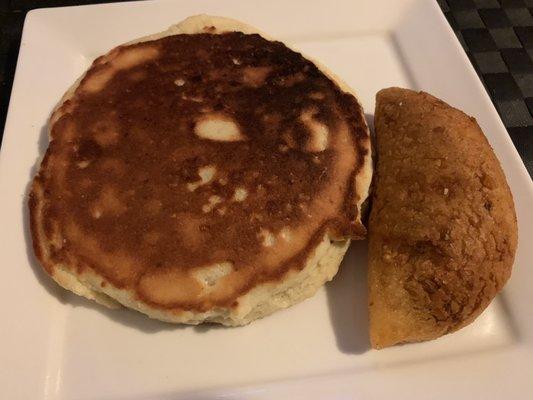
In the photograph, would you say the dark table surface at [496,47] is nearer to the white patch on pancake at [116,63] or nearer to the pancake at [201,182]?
the white patch on pancake at [116,63]

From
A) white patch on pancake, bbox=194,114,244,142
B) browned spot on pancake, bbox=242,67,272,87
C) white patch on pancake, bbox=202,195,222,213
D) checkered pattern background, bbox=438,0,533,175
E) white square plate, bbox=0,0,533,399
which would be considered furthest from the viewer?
checkered pattern background, bbox=438,0,533,175

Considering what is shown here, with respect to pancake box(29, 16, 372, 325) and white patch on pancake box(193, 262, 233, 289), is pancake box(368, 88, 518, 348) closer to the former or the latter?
pancake box(29, 16, 372, 325)

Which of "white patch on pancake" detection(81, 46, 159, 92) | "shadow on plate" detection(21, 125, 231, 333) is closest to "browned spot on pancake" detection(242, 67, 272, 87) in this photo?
"white patch on pancake" detection(81, 46, 159, 92)

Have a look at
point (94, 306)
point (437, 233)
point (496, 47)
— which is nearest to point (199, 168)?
point (94, 306)

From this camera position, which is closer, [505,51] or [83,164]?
[83,164]

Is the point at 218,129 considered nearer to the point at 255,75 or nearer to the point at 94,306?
the point at 255,75

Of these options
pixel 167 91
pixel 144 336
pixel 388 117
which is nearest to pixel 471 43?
pixel 388 117

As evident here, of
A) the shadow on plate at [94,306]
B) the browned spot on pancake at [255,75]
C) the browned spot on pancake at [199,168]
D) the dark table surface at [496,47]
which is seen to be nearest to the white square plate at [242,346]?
the shadow on plate at [94,306]
